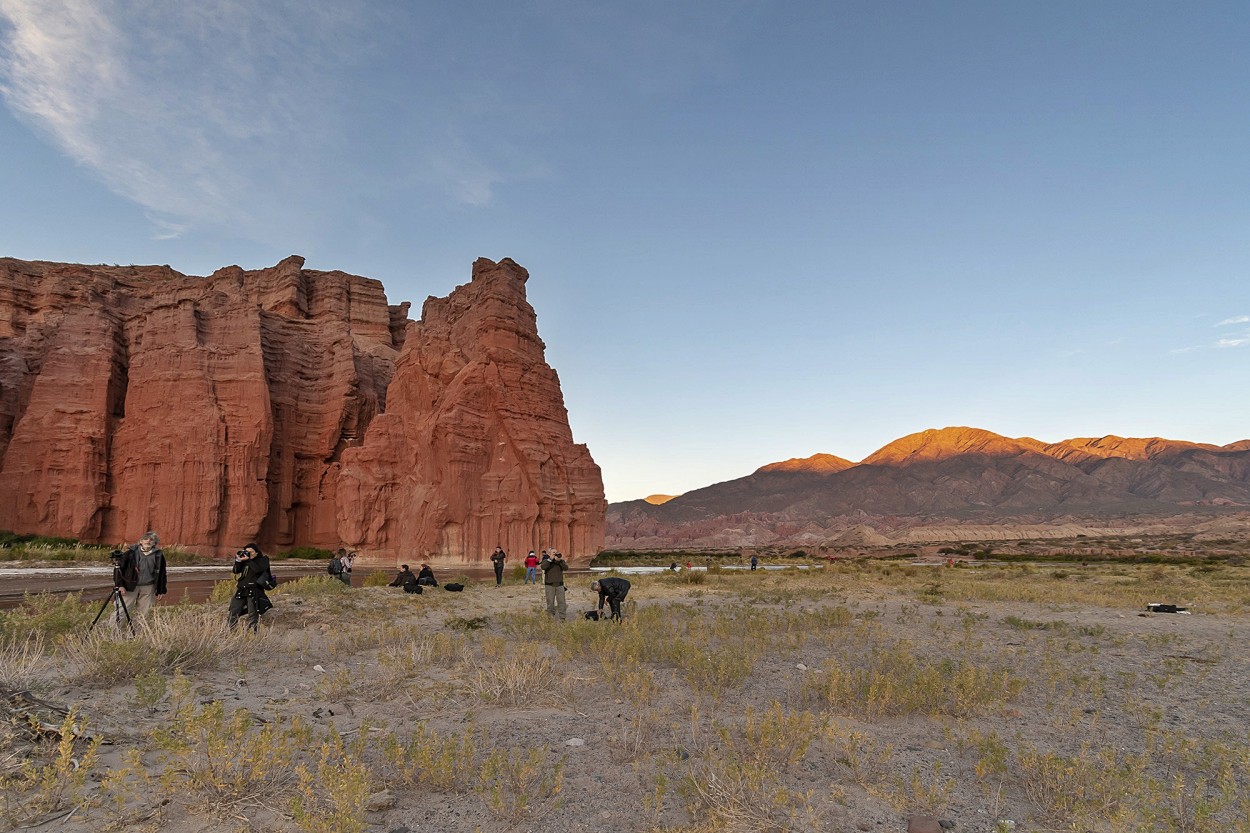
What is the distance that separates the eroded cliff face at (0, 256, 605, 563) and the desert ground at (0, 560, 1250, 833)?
38.0m

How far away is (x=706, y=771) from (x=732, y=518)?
498 feet

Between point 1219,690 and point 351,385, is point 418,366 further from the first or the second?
point 1219,690

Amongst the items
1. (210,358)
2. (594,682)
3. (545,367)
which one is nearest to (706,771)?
(594,682)

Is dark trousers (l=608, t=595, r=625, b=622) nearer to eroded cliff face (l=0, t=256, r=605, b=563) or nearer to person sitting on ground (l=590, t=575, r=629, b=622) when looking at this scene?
person sitting on ground (l=590, t=575, r=629, b=622)

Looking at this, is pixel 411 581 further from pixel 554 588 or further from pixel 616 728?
pixel 616 728

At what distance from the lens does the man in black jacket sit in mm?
11750

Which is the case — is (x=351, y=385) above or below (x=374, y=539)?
above

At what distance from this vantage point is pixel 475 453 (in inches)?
2023

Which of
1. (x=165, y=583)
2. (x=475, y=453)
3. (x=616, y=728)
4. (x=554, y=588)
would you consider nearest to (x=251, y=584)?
(x=165, y=583)

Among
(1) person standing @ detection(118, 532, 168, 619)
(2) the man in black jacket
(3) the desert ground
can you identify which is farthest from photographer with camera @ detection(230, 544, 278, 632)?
(1) person standing @ detection(118, 532, 168, 619)

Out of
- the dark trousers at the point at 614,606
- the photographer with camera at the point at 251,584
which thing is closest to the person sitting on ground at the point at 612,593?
the dark trousers at the point at 614,606

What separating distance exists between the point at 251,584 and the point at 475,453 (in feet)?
131

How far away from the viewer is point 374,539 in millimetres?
55000

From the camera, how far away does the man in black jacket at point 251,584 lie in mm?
11750
